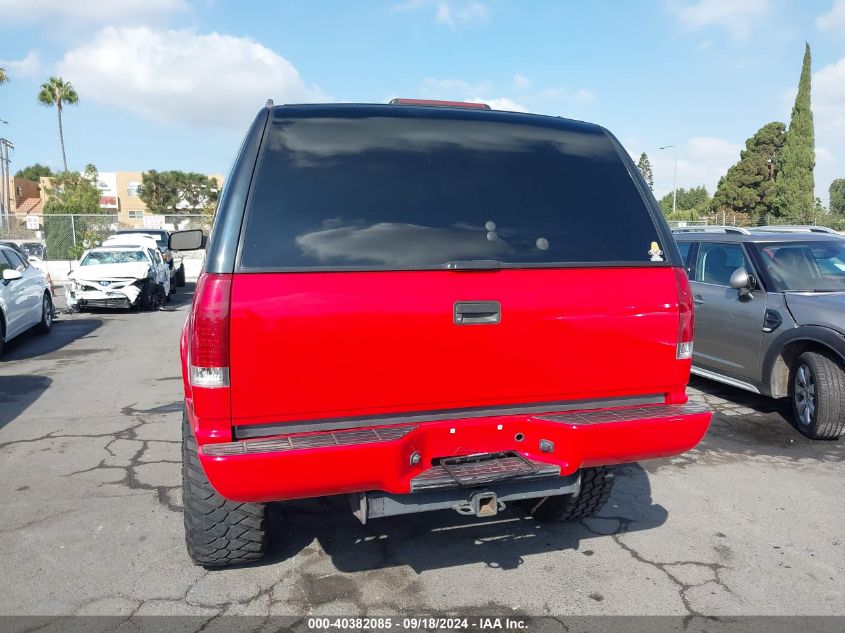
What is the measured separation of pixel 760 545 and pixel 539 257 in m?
2.25

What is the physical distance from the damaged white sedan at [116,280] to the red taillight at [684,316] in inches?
535

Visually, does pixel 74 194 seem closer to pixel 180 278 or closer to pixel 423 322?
pixel 180 278

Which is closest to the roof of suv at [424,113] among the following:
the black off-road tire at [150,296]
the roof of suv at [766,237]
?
the roof of suv at [766,237]

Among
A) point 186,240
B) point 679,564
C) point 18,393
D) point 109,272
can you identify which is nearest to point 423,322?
point 679,564

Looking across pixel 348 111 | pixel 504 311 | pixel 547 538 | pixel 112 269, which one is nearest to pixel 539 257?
pixel 504 311

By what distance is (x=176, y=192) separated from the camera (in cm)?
6594

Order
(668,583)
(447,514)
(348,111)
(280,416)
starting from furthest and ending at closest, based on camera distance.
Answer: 1. (447,514)
2. (668,583)
3. (348,111)
4. (280,416)

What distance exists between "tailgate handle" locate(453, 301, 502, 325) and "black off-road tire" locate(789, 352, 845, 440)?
4.04m

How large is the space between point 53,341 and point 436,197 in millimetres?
10308

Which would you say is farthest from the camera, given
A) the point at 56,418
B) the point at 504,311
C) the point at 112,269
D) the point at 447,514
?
the point at 112,269

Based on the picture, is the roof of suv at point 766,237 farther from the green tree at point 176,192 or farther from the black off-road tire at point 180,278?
the green tree at point 176,192

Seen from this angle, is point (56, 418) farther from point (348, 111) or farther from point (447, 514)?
point (348, 111)

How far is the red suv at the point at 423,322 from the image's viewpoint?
260 centimetres

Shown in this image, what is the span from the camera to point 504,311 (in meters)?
2.85
